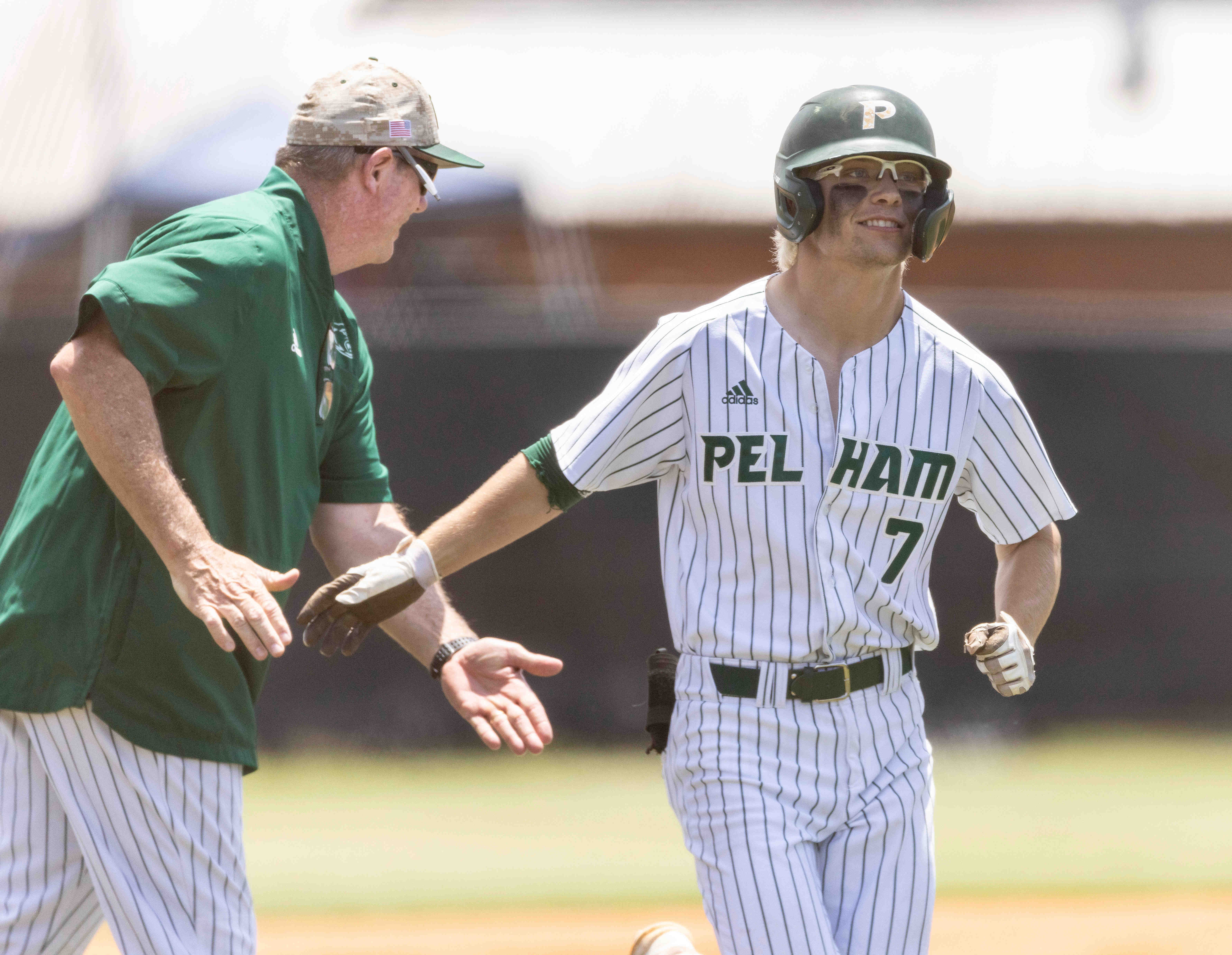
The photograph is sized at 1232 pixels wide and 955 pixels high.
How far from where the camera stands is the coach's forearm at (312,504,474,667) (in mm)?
2451

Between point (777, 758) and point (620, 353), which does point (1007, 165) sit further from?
point (777, 758)

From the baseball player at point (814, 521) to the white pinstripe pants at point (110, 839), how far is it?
33 cm

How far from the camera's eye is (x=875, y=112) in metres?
2.09

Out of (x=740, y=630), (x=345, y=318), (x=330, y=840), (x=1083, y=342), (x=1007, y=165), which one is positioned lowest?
(x=330, y=840)

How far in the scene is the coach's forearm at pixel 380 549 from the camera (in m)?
2.45

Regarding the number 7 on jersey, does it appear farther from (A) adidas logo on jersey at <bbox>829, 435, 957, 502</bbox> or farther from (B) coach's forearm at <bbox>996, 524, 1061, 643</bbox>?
(B) coach's forearm at <bbox>996, 524, 1061, 643</bbox>

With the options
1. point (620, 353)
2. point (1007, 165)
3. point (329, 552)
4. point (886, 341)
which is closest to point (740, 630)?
point (886, 341)

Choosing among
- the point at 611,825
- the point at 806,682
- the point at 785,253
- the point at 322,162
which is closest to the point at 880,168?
the point at 785,253

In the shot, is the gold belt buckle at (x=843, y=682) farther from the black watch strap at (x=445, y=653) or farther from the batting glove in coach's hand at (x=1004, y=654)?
the black watch strap at (x=445, y=653)

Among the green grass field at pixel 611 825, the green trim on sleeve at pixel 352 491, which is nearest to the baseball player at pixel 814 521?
the green trim on sleeve at pixel 352 491

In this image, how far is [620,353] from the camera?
268 inches

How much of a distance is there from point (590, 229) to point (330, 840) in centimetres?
391

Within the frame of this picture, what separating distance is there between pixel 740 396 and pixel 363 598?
0.66 metres

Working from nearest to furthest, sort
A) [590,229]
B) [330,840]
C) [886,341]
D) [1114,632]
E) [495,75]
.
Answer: [886,341] < [330,840] < [1114,632] < [590,229] < [495,75]
